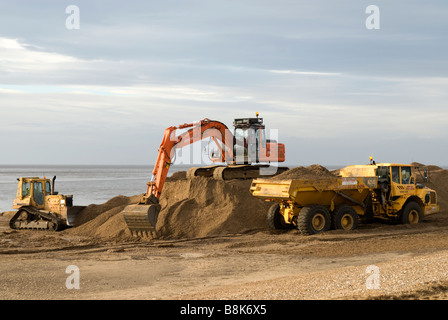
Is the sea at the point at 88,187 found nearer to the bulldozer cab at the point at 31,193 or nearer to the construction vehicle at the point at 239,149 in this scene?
the bulldozer cab at the point at 31,193

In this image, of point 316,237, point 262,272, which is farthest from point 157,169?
point 262,272

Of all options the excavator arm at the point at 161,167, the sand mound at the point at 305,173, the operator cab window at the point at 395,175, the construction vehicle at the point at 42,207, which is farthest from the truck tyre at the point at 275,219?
the construction vehicle at the point at 42,207

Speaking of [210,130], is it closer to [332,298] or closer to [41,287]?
[41,287]

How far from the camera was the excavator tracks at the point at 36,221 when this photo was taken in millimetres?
23406

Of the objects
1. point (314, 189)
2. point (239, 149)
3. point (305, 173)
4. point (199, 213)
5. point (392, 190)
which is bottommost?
point (199, 213)

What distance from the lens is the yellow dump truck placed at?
1911 cm

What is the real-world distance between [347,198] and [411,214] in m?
3.36

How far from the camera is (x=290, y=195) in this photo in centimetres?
1862

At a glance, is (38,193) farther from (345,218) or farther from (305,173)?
(345,218)

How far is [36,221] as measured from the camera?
24.0 m

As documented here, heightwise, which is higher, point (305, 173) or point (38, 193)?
point (305, 173)

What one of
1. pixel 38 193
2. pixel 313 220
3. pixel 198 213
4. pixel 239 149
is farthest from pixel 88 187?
pixel 313 220
